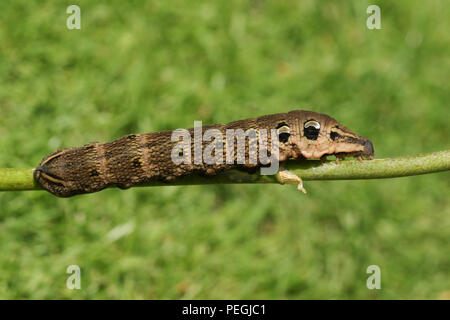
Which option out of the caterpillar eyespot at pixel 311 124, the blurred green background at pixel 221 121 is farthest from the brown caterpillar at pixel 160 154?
the blurred green background at pixel 221 121

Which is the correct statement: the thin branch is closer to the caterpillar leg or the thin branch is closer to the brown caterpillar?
the caterpillar leg

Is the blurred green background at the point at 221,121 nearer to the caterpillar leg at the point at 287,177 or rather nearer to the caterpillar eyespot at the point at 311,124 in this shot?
the caterpillar eyespot at the point at 311,124

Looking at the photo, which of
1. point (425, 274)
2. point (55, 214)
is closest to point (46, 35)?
point (55, 214)

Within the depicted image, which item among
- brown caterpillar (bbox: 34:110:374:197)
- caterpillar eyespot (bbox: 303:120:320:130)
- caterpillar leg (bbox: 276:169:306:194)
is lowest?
caterpillar leg (bbox: 276:169:306:194)

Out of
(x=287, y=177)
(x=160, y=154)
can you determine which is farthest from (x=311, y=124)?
(x=160, y=154)

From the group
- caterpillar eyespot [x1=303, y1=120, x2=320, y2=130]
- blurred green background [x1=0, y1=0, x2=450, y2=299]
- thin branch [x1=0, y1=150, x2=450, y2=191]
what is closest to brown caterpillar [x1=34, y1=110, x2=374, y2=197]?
caterpillar eyespot [x1=303, y1=120, x2=320, y2=130]

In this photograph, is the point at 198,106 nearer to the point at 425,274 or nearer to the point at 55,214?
the point at 55,214
